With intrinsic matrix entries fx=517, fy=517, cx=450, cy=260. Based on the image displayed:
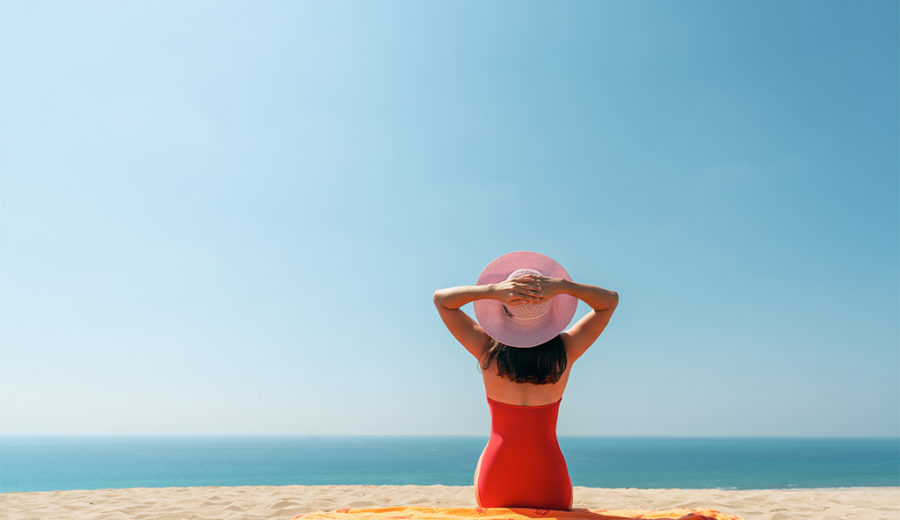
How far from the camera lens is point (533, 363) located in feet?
8.91

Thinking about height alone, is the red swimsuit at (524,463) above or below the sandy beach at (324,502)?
above

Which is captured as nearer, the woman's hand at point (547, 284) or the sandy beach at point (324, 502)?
the woman's hand at point (547, 284)

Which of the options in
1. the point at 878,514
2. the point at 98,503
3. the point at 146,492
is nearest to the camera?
the point at 878,514

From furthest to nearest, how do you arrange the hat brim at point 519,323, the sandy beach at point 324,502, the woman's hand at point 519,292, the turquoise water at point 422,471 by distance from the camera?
the turquoise water at point 422,471 → the sandy beach at point 324,502 → the hat brim at point 519,323 → the woman's hand at point 519,292

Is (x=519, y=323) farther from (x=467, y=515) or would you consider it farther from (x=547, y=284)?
(x=467, y=515)

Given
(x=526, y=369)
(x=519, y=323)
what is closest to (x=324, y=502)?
(x=526, y=369)

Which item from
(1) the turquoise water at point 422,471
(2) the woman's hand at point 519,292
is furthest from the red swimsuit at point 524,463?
(1) the turquoise water at point 422,471

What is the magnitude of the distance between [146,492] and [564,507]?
266 inches

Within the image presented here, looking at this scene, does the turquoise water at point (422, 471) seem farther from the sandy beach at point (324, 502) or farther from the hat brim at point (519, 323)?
the hat brim at point (519, 323)

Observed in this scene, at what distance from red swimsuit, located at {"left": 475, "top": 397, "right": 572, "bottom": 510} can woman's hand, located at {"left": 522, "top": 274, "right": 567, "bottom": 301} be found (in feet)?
2.10

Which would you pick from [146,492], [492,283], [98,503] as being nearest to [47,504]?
[98,503]

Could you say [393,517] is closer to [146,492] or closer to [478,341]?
[478,341]

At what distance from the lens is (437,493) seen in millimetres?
7809

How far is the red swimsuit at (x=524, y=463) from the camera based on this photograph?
275cm
